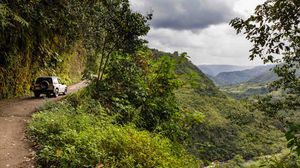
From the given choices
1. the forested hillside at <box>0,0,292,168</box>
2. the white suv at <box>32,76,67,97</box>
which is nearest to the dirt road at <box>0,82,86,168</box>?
the forested hillside at <box>0,0,292,168</box>

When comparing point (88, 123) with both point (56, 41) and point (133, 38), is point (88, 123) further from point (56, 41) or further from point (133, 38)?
point (56, 41)

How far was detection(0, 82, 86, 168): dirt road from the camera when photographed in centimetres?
1011

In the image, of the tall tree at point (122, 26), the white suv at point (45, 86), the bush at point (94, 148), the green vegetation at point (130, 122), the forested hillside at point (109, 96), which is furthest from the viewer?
the white suv at point (45, 86)

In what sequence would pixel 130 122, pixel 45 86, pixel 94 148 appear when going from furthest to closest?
pixel 45 86 < pixel 130 122 < pixel 94 148

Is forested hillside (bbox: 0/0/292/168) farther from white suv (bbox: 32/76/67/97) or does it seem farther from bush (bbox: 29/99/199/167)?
white suv (bbox: 32/76/67/97)

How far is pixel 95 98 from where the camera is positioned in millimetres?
18219

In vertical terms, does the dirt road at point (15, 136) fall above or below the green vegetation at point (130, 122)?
below

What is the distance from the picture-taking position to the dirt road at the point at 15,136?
398 inches

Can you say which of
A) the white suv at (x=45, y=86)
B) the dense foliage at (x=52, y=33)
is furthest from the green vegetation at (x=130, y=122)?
the white suv at (x=45, y=86)

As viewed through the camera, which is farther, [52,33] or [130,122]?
[52,33]

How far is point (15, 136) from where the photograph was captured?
13023mm

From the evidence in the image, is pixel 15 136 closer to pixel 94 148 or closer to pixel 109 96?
pixel 94 148

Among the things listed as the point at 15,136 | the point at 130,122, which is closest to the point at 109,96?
the point at 130,122

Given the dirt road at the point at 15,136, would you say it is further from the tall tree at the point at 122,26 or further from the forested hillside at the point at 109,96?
the tall tree at the point at 122,26
